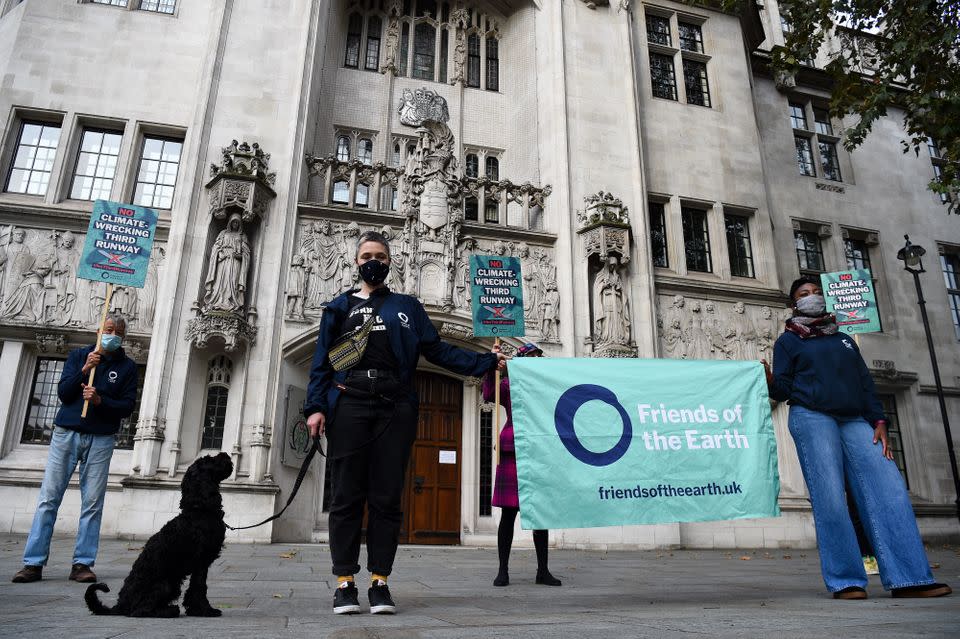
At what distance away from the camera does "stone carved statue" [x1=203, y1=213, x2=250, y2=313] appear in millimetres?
11383

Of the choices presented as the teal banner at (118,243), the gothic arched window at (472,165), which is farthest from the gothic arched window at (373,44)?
the teal banner at (118,243)

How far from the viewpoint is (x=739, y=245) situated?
644 inches

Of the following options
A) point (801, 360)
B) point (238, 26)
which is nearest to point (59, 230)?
point (238, 26)

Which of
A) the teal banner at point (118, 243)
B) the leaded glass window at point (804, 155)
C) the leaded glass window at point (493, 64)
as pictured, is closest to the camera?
the teal banner at point (118, 243)

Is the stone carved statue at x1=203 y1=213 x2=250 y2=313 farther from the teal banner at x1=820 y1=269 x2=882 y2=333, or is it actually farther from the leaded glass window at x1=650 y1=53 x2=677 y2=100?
the leaded glass window at x1=650 y1=53 x2=677 y2=100

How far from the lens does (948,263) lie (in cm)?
1950

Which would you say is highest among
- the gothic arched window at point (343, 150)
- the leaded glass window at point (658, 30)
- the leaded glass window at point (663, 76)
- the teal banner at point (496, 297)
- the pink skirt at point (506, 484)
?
the leaded glass window at point (658, 30)

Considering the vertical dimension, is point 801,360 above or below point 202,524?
above

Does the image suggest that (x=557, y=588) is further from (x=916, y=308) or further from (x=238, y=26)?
(x=916, y=308)

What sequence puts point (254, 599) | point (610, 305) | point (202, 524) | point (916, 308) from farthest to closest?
point (916, 308) < point (610, 305) < point (254, 599) < point (202, 524)

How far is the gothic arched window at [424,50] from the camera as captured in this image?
55.0 ft

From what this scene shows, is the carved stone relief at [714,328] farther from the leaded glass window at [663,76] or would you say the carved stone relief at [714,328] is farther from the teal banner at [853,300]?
the leaded glass window at [663,76]

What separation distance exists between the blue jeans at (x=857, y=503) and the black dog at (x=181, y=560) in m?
4.20

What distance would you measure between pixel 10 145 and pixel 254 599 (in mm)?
13093
